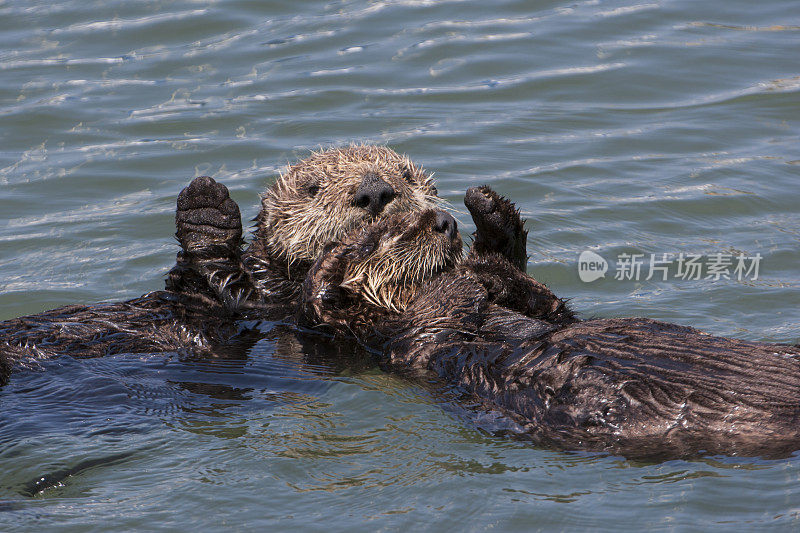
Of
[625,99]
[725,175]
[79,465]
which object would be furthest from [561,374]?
[625,99]

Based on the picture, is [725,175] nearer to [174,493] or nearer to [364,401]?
[364,401]

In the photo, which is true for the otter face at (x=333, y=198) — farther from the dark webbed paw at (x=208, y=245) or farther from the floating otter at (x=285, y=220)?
the dark webbed paw at (x=208, y=245)

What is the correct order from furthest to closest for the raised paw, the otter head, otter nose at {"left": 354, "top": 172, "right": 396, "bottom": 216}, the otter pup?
the raised paw, otter nose at {"left": 354, "top": 172, "right": 396, "bottom": 216}, the otter head, the otter pup

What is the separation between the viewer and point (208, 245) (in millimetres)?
4844

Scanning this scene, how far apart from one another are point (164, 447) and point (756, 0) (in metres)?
8.75

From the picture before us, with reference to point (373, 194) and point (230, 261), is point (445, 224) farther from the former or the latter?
point (230, 261)

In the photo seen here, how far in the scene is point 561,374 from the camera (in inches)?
143

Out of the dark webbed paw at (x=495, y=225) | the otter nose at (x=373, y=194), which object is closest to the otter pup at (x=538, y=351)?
the dark webbed paw at (x=495, y=225)

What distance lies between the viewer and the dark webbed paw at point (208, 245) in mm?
4848

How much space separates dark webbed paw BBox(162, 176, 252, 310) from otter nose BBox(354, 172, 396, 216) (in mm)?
644

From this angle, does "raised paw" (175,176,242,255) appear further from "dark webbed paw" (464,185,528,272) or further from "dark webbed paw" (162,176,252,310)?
"dark webbed paw" (464,185,528,272)

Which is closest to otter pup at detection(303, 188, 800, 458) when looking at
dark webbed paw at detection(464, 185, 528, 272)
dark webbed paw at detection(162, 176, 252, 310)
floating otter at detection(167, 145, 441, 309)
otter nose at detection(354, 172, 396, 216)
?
dark webbed paw at detection(464, 185, 528, 272)

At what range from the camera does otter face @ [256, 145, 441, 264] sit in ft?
15.8

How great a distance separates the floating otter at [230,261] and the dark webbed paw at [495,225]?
1.62 feet
